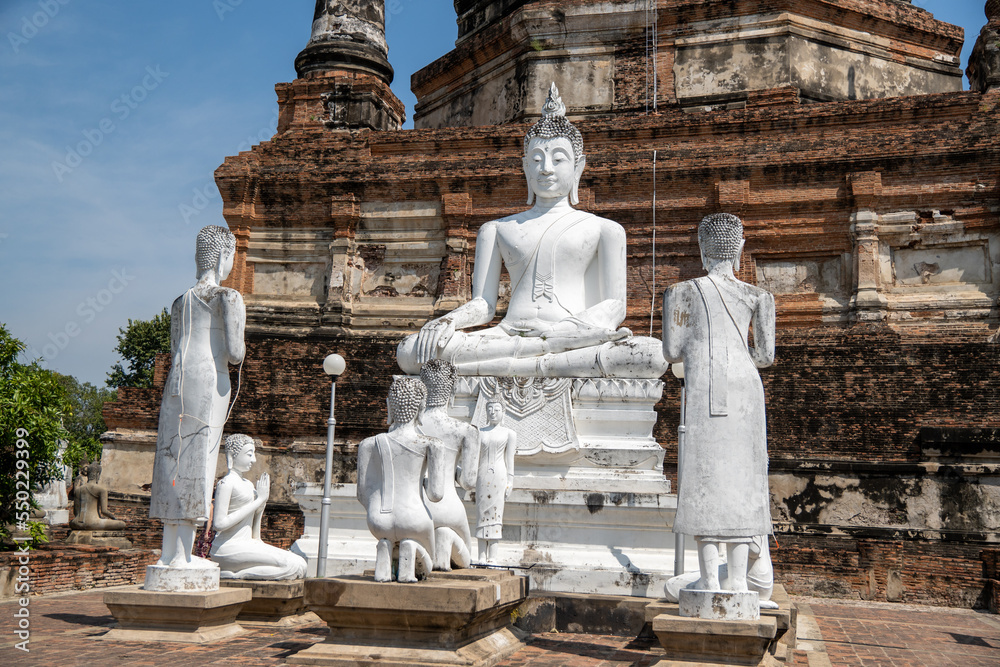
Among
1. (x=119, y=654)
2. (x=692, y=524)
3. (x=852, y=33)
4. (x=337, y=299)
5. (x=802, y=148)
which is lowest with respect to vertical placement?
(x=119, y=654)

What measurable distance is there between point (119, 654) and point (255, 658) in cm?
81

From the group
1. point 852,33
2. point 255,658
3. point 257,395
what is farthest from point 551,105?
point 852,33

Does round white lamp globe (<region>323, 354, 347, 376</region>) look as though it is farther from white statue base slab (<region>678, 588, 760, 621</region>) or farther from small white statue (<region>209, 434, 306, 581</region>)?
white statue base slab (<region>678, 588, 760, 621</region>)

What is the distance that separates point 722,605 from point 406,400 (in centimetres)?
202

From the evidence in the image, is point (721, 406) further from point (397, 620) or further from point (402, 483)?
point (397, 620)

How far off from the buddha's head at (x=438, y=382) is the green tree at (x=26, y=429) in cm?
514

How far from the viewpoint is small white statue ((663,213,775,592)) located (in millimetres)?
5238

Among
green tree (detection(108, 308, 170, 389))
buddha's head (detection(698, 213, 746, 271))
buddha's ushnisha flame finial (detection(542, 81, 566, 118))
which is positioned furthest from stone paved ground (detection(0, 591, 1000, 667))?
green tree (detection(108, 308, 170, 389))

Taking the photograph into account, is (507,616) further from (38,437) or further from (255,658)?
(38,437)

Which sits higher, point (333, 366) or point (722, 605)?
point (333, 366)

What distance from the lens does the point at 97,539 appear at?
13320 millimetres

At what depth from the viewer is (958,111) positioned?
15984 millimetres

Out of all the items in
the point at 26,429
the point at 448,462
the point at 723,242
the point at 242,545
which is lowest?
the point at 242,545

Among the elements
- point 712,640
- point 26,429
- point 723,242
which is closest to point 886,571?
point 723,242
